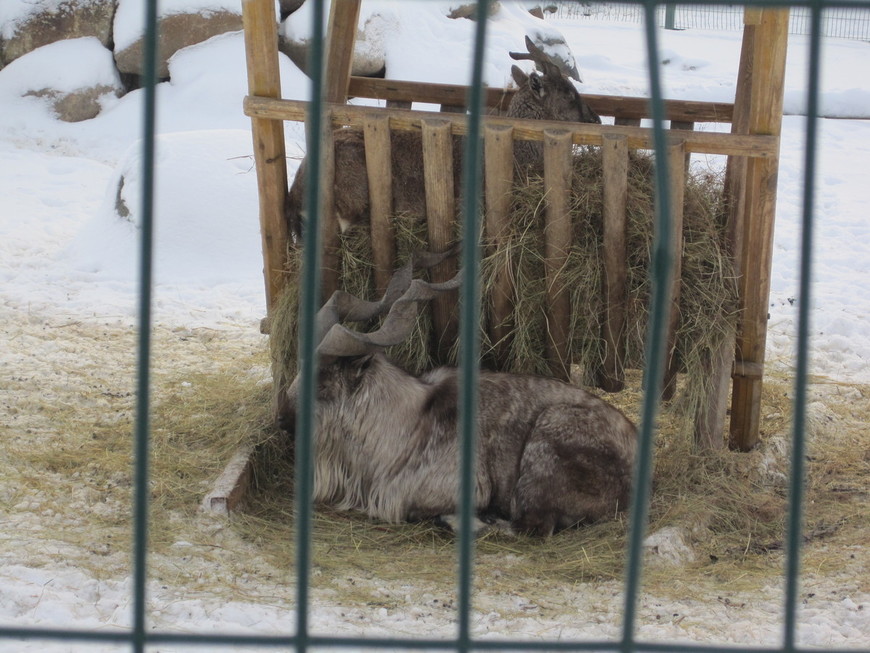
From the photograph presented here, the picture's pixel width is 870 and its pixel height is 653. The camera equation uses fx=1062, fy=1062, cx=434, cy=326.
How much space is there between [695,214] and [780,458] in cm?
153

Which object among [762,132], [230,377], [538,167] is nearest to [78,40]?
[230,377]

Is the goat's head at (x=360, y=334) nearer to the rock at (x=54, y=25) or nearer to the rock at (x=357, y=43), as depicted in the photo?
the rock at (x=357, y=43)

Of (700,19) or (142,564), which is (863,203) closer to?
(142,564)

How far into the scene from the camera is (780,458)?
6035 millimetres

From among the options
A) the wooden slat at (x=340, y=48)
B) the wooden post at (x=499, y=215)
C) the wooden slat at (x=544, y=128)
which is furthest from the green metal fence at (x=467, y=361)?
the wooden slat at (x=340, y=48)

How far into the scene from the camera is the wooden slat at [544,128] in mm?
5105

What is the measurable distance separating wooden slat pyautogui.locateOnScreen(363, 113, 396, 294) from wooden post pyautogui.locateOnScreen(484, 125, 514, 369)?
19.9 inches

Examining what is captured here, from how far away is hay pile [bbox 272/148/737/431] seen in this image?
5469mm

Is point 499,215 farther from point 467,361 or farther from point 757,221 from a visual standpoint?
point 467,361

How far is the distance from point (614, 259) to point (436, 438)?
129 cm

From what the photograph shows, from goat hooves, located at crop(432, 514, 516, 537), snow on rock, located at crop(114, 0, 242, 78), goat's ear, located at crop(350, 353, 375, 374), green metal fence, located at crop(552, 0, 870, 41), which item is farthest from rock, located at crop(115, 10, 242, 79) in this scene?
goat hooves, located at crop(432, 514, 516, 537)

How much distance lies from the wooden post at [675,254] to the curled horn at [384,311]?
1.13 meters

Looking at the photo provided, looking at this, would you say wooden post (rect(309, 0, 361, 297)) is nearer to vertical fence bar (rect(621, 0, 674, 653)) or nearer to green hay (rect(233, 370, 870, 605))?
green hay (rect(233, 370, 870, 605))

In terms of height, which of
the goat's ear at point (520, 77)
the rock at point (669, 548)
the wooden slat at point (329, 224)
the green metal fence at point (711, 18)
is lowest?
the rock at point (669, 548)
